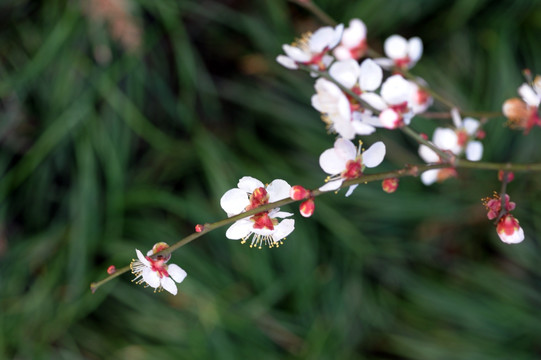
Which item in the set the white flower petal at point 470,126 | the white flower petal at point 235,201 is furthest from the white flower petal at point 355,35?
the white flower petal at point 235,201

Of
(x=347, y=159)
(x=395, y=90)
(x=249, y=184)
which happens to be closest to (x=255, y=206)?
(x=249, y=184)

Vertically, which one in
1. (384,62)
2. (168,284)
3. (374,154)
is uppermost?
(384,62)

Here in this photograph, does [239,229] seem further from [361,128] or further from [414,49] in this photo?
[414,49]

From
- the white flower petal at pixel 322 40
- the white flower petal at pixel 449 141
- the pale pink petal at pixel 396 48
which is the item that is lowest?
the white flower petal at pixel 322 40

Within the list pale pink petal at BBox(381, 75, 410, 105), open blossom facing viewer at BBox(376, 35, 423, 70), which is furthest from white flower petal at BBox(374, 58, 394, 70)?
pale pink petal at BBox(381, 75, 410, 105)

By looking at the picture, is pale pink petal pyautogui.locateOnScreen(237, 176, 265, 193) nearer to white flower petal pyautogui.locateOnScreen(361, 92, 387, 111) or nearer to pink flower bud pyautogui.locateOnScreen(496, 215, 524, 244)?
white flower petal pyautogui.locateOnScreen(361, 92, 387, 111)

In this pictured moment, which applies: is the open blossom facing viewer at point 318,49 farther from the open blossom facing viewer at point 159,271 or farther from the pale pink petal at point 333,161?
the open blossom facing viewer at point 159,271
